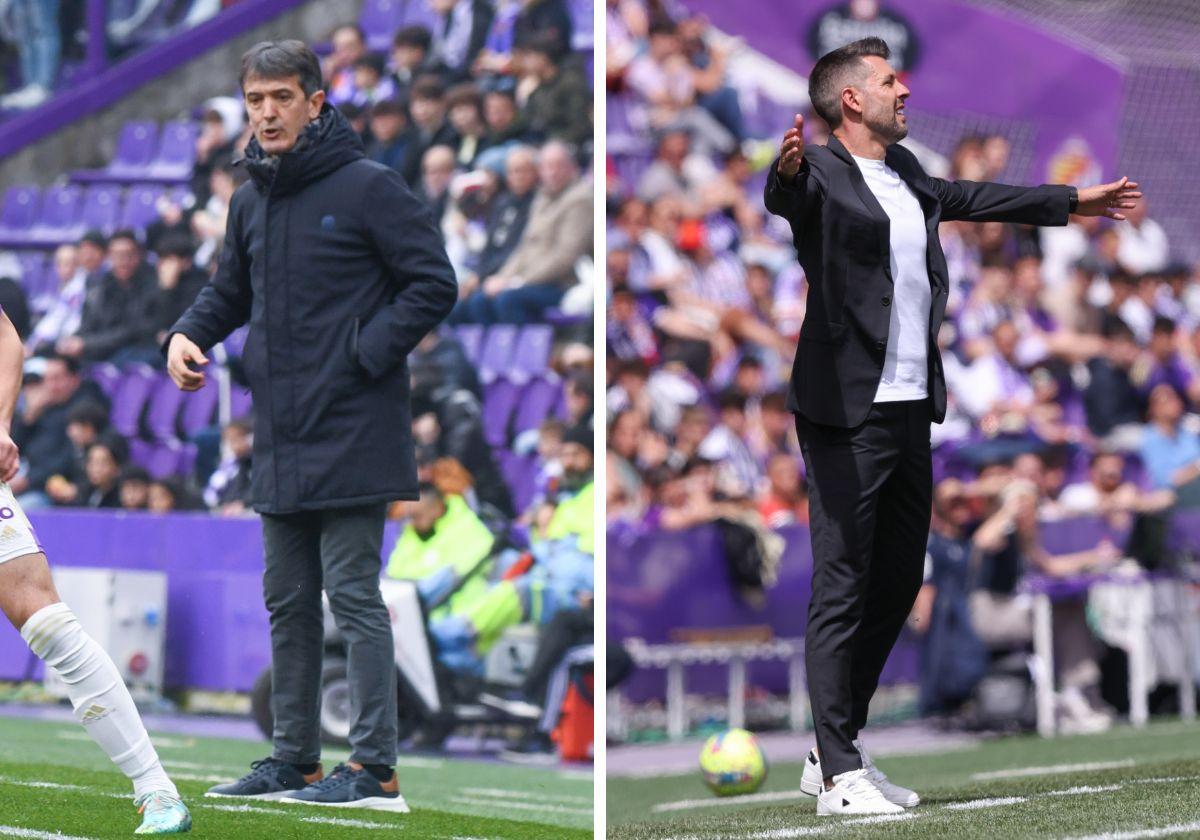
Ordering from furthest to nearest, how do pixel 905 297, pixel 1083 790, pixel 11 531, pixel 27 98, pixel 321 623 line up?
pixel 27 98 < pixel 321 623 < pixel 1083 790 < pixel 905 297 < pixel 11 531

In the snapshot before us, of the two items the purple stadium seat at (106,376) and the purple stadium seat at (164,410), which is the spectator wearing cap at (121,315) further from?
the purple stadium seat at (164,410)

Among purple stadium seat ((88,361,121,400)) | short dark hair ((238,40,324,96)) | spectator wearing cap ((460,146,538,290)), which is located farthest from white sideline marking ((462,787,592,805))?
purple stadium seat ((88,361,121,400))

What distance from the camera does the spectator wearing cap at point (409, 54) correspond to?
39.4 ft

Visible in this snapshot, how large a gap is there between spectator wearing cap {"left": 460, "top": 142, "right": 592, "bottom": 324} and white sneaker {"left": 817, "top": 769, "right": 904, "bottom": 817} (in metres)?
5.93

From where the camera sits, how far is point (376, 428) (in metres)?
6.13

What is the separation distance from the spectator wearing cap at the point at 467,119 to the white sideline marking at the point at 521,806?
16.7ft

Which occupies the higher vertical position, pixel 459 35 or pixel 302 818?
pixel 459 35

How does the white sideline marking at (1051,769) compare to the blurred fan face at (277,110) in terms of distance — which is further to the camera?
the white sideline marking at (1051,769)

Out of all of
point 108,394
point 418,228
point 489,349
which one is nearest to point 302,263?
point 418,228

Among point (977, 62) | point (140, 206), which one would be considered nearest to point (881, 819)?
point (140, 206)

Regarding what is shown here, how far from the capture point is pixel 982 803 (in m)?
5.54

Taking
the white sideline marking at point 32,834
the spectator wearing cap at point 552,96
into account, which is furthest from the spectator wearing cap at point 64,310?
the white sideline marking at point 32,834

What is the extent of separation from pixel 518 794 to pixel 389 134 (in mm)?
5107

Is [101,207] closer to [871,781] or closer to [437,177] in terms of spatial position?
[437,177]
